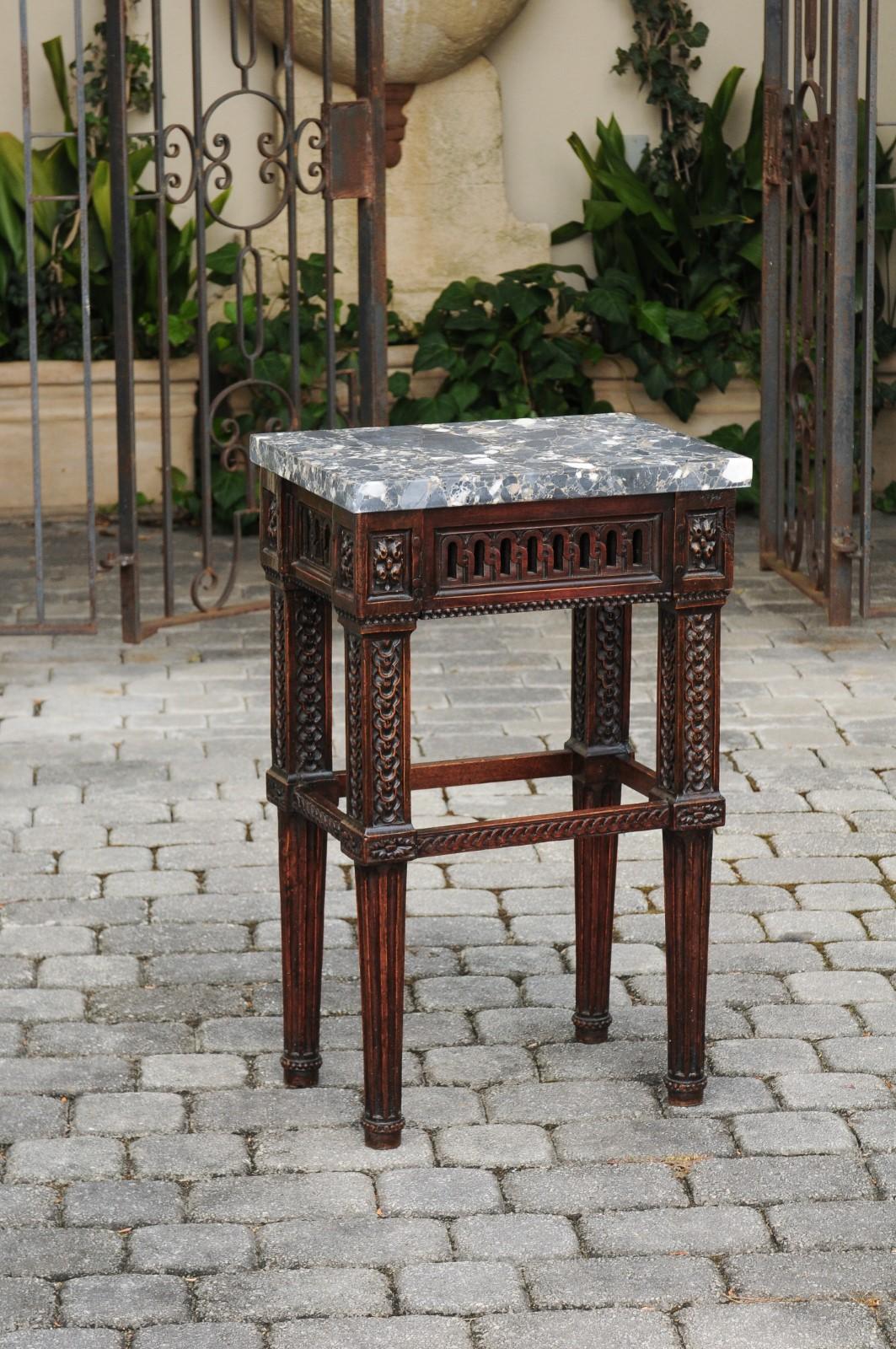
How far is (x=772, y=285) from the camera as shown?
7.04 meters

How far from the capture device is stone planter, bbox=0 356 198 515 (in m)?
8.09

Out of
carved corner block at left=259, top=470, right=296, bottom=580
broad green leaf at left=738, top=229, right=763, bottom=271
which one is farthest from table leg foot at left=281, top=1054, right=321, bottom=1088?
broad green leaf at left=738, top=229, right=763, bottom=271

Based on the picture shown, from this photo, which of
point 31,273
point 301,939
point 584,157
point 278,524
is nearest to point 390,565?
point 278,524

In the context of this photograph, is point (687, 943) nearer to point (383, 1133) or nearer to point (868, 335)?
point (383, 1133)

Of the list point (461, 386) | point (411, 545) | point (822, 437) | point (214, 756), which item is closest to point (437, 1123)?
point (411, 545)

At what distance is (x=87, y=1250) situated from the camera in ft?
9.79

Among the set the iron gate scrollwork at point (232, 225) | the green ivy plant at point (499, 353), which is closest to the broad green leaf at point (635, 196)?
the green ivy plant at point (499, 353)

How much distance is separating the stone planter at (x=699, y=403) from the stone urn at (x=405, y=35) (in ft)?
4.21

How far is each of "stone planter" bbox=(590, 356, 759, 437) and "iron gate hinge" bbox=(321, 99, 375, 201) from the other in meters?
2.32

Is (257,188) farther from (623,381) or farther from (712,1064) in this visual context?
(712,1064)

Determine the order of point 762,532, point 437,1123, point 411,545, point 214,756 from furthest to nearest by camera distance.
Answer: point 762,532, point 214,756, point 437,1123, point 411,545

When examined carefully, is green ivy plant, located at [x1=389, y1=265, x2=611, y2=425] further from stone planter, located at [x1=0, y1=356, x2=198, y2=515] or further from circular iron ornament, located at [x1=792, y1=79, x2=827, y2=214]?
circular iron ornament, located at [x1=792, y1=79, x2=827, y2=214]

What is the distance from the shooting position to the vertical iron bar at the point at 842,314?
6.11 metres

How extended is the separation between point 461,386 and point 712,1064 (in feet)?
16.1
